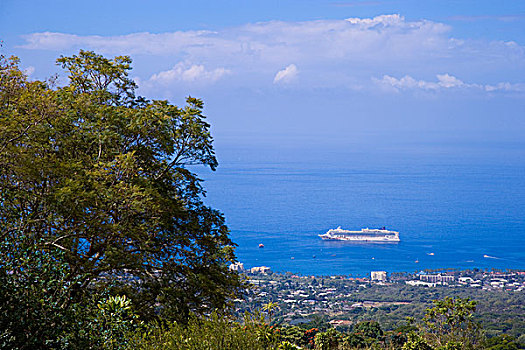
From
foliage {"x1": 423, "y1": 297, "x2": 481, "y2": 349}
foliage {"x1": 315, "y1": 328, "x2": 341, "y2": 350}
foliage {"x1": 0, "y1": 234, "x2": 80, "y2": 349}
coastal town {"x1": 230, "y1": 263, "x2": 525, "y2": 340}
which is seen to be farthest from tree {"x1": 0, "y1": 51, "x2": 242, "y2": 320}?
coastal town {"x1": 230, "y1": 263, "x2": 525, "y2": 340}

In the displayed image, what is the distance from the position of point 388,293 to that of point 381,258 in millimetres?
16260

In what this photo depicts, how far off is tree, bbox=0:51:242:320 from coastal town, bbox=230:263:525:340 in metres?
10.2

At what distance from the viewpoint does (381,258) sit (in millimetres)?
42906

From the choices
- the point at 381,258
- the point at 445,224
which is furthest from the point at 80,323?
the point at 445,224

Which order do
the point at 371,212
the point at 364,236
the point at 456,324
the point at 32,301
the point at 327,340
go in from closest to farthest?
the point at 32,301
the point at 327,340
the point at 456,324
the point at 364,236
the point at 371,212

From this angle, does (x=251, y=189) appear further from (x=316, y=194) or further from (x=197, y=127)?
(x=197, y=127)

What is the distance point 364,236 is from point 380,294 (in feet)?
75.6

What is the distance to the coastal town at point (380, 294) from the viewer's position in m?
19.3

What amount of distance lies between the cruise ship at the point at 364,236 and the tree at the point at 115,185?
42.6 metres

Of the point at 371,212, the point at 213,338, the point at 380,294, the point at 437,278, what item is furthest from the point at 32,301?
the point at 371,212

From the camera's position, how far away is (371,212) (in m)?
63.8

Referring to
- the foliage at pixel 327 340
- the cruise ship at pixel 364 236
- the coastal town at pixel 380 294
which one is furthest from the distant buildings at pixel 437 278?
the foliage at pixel 327 340

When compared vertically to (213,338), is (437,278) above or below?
below

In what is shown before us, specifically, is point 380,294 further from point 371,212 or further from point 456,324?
point 371,212
